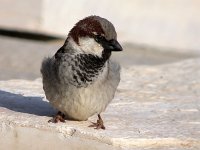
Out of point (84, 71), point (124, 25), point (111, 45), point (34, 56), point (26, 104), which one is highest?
point (111, 45)

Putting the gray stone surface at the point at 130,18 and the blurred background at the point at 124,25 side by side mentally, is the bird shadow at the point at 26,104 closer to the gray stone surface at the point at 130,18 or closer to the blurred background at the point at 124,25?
the blurred background at the point at 124,25

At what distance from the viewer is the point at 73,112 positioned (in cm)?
458

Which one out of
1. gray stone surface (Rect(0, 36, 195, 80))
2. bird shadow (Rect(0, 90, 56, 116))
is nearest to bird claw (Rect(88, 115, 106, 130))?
bird shadow (Rect(0, 90, 56, 116))

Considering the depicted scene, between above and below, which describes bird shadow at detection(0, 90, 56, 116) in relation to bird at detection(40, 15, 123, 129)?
below

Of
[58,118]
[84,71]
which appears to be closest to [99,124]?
[58,118]

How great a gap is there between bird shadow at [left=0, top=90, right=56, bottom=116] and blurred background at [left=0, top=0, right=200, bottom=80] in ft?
12.7

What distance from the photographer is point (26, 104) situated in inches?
208

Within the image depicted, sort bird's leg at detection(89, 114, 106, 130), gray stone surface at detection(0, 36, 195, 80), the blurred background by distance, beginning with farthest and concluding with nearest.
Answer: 1. the blurred background
2. gray stone surface at detection(0, 36, 195, 80)
3. bird's leg at detection(89, 114, 106, 130)

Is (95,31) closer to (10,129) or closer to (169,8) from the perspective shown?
(10,129)

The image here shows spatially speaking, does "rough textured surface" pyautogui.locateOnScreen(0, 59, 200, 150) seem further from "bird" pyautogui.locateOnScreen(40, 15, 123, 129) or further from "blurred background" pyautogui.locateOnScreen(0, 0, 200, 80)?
"blurred background" pyautogui.locateOnScreen(0, 0, 200, 80)

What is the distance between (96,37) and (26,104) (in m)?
1.17

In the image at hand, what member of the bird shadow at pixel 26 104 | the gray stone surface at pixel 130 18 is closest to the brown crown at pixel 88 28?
the bird shadow at pixel 26 104

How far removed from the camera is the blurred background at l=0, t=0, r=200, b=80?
33.3 feet

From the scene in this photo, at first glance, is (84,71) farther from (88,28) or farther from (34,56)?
(34,56)
